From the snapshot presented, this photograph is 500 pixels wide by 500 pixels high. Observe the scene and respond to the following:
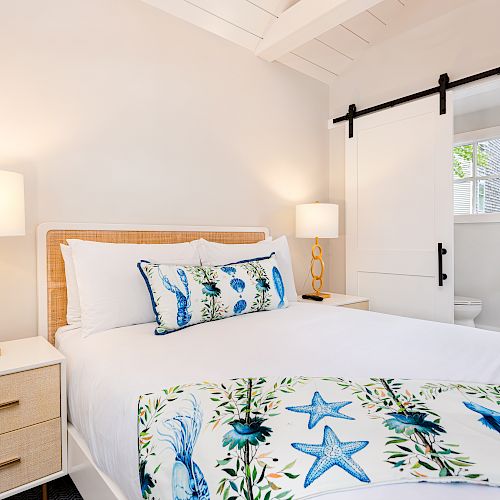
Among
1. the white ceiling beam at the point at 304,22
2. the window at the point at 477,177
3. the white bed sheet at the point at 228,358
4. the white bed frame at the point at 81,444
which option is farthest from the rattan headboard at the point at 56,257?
the window at the point at 477,177

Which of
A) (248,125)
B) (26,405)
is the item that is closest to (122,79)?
(248,125)

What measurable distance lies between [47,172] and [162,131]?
73 cm

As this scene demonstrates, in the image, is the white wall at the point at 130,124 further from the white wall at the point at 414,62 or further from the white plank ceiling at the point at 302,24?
the white wall at the point at 414,62

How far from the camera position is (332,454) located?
2.28 feet

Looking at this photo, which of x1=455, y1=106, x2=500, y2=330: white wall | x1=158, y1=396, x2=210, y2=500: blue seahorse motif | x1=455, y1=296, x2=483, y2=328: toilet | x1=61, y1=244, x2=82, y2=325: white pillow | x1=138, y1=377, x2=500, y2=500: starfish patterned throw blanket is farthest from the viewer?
x1=455, y1=106, x2=500, y2=330: white wall

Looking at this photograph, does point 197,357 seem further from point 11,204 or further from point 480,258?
point 480,258

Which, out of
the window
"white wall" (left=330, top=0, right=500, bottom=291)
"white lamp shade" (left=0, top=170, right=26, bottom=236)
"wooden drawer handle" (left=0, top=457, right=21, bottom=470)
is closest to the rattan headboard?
"white lamp shade" (left=0, top=170, right=26, bottom=236)

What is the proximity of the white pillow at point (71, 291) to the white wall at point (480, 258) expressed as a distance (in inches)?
148

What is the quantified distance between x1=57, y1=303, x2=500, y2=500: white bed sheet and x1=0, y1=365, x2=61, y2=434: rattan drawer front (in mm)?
72

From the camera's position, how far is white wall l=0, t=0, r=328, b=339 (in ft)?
6.00

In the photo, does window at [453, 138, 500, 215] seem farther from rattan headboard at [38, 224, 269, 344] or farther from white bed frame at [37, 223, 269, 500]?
rattan headboard at [38, 224, 269, 344]

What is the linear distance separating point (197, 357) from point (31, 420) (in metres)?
0.70

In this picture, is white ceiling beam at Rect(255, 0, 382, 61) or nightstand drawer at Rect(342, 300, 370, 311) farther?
nightstand drawer at Rect(342, 300, 370, 311)

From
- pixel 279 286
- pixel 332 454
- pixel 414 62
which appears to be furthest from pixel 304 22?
pixel 332 454
